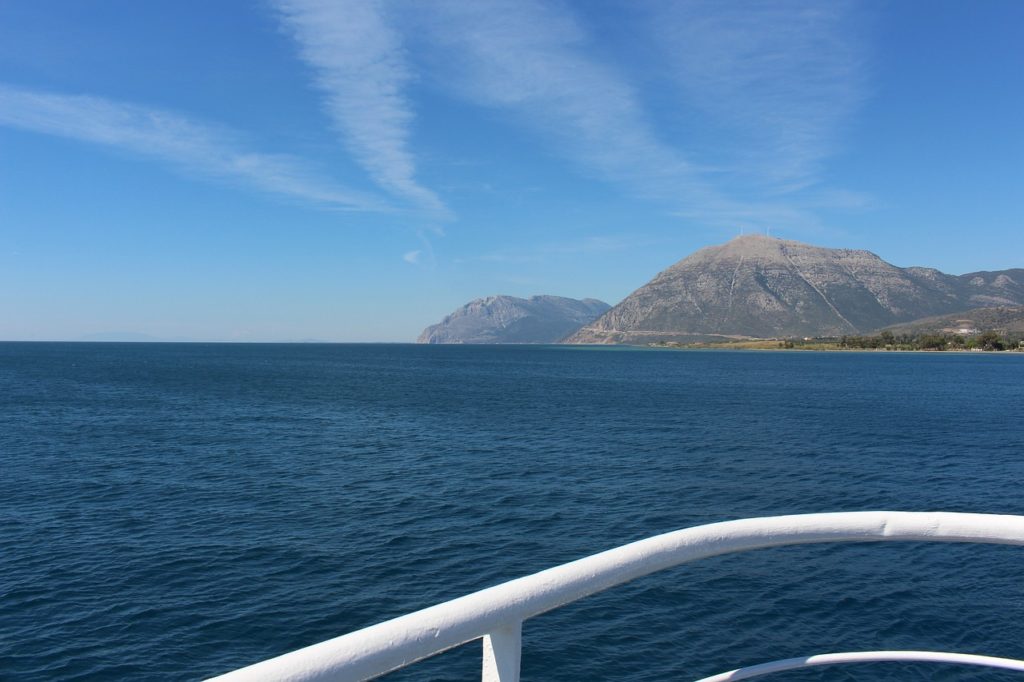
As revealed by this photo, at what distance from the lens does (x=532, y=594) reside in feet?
8.69

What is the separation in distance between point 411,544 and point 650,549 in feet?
81.0

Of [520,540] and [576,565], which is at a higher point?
[576,565]

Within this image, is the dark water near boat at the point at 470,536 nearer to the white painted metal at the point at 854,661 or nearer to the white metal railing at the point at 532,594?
the white painted metal at the point at 854,661

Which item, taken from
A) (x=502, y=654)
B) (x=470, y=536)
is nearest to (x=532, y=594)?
(x=502, y=654)

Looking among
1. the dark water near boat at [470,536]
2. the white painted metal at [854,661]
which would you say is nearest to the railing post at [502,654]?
the white painted metal at [854,661]

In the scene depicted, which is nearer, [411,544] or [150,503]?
[411,544]

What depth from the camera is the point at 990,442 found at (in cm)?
5400

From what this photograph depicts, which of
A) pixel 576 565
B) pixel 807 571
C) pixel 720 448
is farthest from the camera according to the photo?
pixel 720 448

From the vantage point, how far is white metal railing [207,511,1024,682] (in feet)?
7.18

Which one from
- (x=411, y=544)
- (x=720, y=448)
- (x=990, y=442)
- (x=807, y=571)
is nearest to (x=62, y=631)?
(x=411, y=544)

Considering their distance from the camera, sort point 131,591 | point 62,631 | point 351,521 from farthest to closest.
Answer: point 351,521, point 131,591, point 62,631

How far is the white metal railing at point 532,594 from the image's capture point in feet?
7.18

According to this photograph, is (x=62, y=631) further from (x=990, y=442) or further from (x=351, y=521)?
(x=990, y=442)

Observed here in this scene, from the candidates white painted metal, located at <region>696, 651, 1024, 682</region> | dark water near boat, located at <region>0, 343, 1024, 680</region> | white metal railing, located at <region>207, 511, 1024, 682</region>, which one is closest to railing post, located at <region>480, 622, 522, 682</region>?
white metal railing, located at <region>207, 511, 1024, 682</region>
